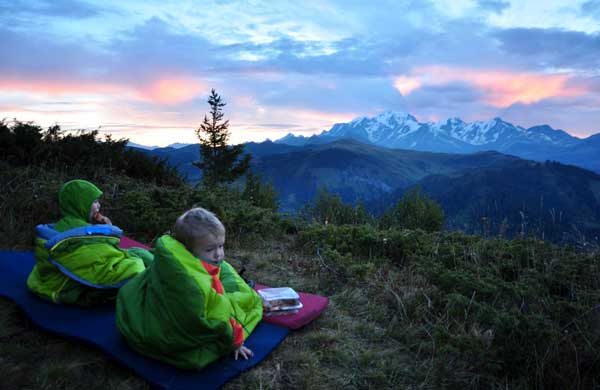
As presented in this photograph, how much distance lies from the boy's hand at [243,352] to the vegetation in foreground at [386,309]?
0.52ft

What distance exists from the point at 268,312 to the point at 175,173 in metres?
8.32

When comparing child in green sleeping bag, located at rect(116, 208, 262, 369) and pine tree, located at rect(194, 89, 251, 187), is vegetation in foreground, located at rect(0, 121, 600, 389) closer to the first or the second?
child in green sleeping bag, located at rect(116, 208, 262, 369)

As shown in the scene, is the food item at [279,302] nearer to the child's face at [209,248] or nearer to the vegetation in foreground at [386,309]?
the vegetation in foreground at [386,309]

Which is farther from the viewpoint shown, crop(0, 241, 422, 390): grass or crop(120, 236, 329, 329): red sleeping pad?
crop(120, 236, 329, 329): red sleeping pad

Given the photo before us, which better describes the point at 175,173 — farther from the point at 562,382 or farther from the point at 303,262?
the point at 562,382

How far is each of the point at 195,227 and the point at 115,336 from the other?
1.30 meters

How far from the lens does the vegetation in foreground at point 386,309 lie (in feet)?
10.5

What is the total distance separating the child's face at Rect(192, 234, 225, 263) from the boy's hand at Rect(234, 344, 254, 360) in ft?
2.45

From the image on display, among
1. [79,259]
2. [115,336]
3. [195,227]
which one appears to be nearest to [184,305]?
[195,227]

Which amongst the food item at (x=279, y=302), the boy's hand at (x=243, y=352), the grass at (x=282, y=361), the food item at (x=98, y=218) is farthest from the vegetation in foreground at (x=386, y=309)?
the food item at (x=98, y=218)

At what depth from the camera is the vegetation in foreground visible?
3.20 metres

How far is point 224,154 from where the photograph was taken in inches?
1804

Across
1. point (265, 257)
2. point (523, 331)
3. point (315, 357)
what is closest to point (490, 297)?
point (523, 331)

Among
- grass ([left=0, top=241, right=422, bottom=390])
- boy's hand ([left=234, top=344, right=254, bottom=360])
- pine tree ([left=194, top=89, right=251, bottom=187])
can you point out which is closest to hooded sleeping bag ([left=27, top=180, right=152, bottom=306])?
grass ([left=0, top=241, right=422, bottom=390])
